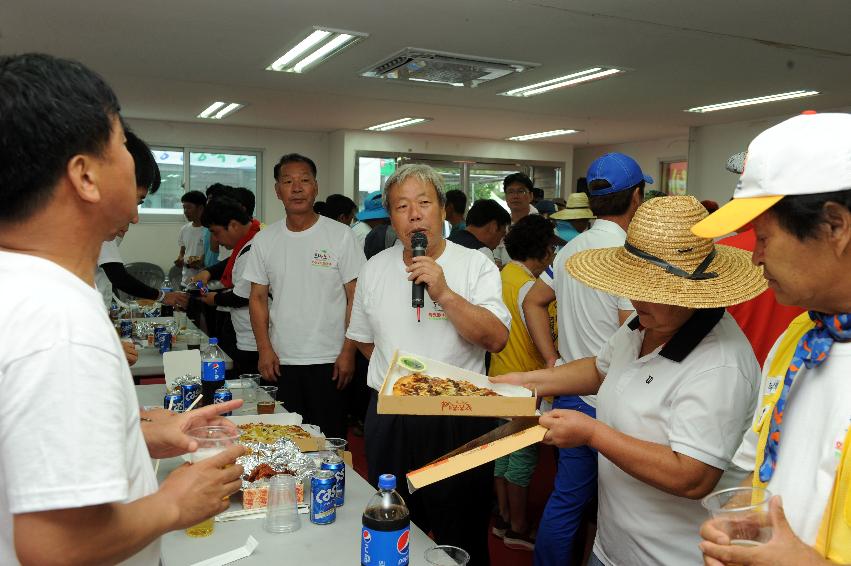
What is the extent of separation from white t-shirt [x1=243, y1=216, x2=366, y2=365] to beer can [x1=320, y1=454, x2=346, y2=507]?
1.71 m

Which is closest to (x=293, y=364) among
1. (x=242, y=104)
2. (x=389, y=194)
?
(x=389, y=194)

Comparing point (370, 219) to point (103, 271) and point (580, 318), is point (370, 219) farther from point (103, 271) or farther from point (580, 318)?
point (580, 318)

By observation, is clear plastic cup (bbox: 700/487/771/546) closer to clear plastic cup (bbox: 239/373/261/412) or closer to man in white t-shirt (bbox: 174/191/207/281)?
clear plastic cup (bbox: 239/373/261/412)

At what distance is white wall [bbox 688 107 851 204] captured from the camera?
978cm

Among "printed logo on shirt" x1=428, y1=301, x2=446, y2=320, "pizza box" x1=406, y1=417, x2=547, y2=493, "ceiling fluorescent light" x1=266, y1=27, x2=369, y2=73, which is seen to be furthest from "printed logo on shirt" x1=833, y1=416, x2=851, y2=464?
"ceiling fluorescent light" x1=266, y1=27, x2=369, y2=73

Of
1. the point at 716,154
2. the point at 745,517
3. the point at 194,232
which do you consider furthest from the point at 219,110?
the point at 745,517

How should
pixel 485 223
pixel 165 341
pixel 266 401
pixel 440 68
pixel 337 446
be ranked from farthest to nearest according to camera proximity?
pixel 440 68 < pixel 485 223 < pixel 165 341 < pixel 266 401 < pixel 337 446

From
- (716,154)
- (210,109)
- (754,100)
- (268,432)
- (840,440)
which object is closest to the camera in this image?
(840,440)

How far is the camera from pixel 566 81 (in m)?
6.90

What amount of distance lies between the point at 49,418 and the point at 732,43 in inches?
227

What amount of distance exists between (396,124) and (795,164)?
9614 mm

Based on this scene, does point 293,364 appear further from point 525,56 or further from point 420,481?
point 525,56

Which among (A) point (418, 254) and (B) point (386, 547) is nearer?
(B) point (386, 547)

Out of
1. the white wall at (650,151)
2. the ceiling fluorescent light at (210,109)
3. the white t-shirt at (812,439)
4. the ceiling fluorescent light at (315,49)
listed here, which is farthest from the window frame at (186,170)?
the white t-shirt at (812,439)
